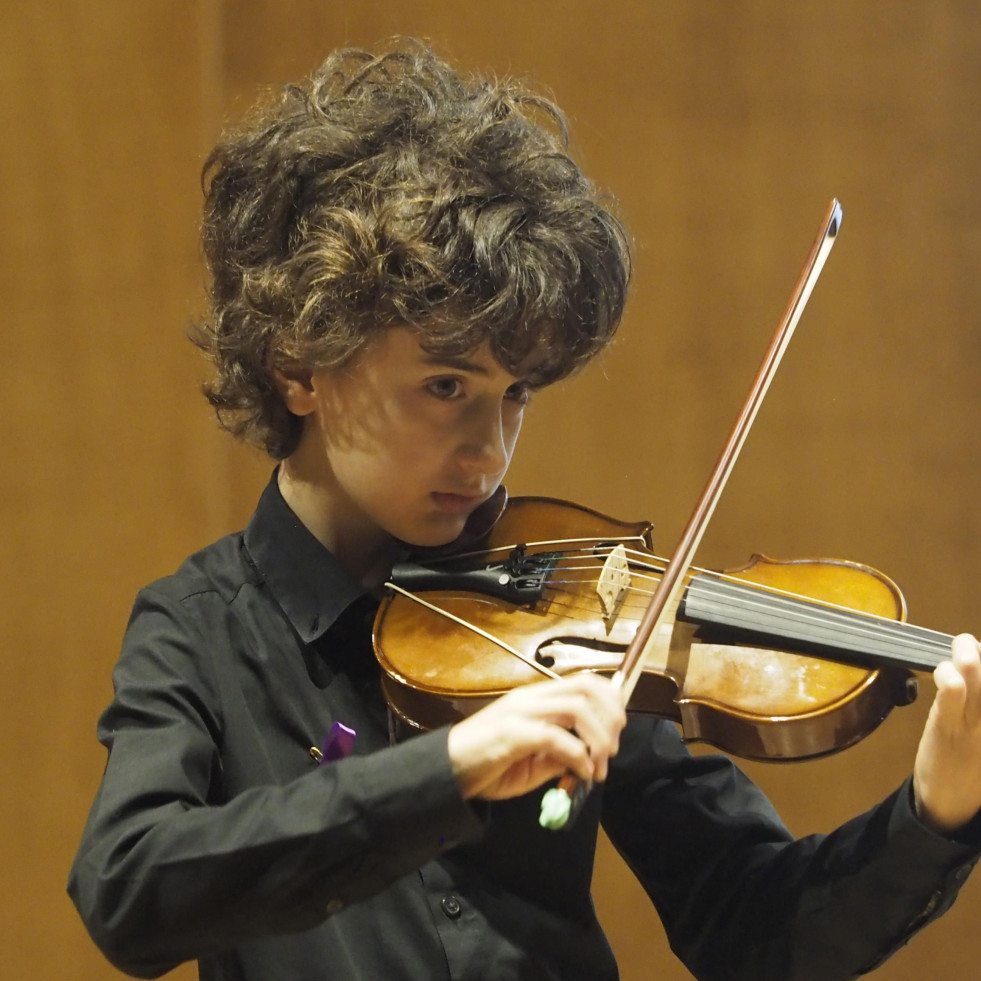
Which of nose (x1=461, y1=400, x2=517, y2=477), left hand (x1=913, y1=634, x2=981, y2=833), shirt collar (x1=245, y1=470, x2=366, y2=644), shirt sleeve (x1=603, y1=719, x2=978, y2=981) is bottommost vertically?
shirt sleeve (x1=603, y1=719, x2=978, y2=981)

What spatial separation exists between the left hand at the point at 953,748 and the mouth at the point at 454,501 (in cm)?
35

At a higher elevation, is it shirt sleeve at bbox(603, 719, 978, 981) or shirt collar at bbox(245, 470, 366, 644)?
shirt collar at bbox(245, 470, 366, 644)

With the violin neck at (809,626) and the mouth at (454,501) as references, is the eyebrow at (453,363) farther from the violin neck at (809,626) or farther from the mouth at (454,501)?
the violin neck at (809,626)

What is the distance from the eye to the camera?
36.9 inches

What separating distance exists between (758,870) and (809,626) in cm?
24

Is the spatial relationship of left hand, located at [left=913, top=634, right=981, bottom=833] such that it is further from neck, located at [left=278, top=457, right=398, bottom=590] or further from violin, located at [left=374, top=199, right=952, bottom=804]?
neck, located at [left=278, top=457, right=398, bottom=590]

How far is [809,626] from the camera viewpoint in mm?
879

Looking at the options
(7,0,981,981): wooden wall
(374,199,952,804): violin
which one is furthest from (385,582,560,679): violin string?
(7,0,981,981): wooden wall

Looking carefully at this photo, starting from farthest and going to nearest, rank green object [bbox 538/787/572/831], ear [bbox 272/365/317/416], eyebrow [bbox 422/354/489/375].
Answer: ear [bbox 272/365/317/416] < eyebrow [bbox 422/354/489/375] < green object [bbox 538/787/572/831]

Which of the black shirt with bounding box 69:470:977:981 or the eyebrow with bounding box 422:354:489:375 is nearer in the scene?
the black shirt with bounding box 69:470:977:981

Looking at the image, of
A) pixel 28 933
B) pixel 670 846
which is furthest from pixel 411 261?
pixel 28 933

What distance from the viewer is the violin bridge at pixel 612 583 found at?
959mm

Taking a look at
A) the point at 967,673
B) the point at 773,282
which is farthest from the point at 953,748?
the point at 773,282

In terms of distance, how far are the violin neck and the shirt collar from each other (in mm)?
259
